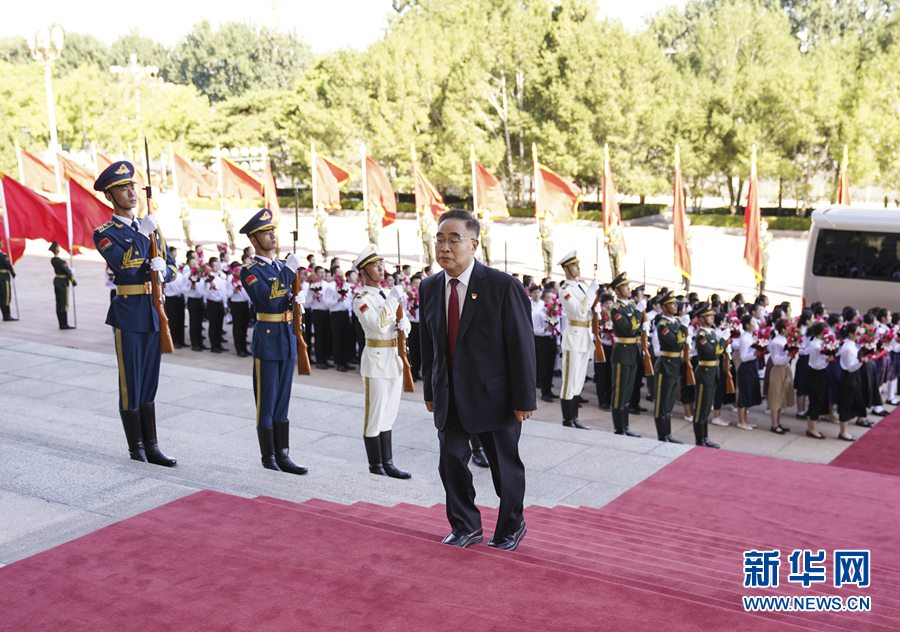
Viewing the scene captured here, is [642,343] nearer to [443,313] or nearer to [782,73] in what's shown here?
[443,313]

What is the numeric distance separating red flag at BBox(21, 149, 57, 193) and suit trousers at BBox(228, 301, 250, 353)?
6.62 m

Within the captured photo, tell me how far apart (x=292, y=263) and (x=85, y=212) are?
6944 mm

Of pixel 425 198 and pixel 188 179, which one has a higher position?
pixel 188 179

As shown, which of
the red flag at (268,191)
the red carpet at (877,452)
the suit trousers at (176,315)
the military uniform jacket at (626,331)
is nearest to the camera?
the red carpet at (877,452)

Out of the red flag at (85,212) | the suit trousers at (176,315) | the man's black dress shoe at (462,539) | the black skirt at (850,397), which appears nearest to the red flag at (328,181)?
the suit trousers at (176,315)

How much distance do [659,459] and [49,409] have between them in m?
5.30

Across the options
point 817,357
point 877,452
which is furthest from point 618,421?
point 877,452

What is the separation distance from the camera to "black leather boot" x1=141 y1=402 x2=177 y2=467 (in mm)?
6145

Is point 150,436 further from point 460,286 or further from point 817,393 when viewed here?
point 817,393

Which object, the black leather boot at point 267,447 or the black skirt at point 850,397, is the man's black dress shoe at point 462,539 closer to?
the black leather boot at point 267,447

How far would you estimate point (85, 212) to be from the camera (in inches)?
476

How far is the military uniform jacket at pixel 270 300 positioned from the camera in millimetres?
6250

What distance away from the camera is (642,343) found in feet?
32.1

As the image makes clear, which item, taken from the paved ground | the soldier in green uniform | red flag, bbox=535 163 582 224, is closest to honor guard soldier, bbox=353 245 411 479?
the paved ground
